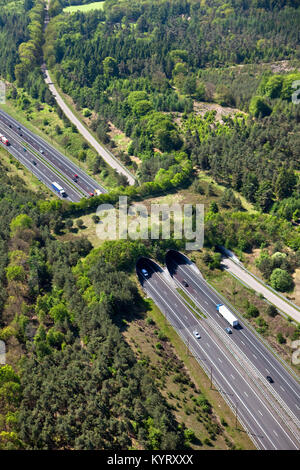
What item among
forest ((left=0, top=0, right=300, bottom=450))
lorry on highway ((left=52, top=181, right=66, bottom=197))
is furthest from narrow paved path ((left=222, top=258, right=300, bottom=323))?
lorry on highway ((left=52, top=181, right=66, bottom=197))

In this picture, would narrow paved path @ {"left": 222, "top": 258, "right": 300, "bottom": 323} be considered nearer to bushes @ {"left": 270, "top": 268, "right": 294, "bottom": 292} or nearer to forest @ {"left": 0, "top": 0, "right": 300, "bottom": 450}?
bushes @ {"left": 270, "top": 268, "right": 294, "bottom": 292}

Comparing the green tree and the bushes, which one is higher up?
the green tree

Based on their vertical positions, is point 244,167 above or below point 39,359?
above

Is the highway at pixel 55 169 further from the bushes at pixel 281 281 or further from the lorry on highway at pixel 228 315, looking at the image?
the bushes at pixel 281 281

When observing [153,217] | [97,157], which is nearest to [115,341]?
[153,217]
